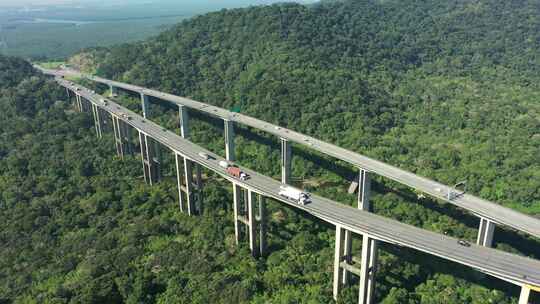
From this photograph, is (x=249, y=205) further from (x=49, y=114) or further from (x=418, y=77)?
(x=418, y=77)

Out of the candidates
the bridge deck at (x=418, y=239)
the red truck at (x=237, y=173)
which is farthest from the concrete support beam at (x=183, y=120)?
the red truck at (x=237, y=173)

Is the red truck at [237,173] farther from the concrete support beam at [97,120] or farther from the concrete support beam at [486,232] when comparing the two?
the concrete support beam at [97,120]

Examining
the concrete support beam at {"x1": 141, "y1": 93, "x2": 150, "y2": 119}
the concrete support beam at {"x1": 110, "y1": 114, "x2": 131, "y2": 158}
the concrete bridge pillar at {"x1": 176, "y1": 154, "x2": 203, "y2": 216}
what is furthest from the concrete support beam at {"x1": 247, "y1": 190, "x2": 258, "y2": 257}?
the concrete support beam at {"x1": 141, "y1": 93, "x2": 150, "y2": 119}

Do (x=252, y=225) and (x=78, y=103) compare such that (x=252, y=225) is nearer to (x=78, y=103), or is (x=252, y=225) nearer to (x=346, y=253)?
(x=346, y=253)

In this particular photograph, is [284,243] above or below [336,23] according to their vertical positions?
below

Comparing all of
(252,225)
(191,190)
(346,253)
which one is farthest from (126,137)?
(346,253)

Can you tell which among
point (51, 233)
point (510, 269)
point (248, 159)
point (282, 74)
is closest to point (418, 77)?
point (282, 74)
